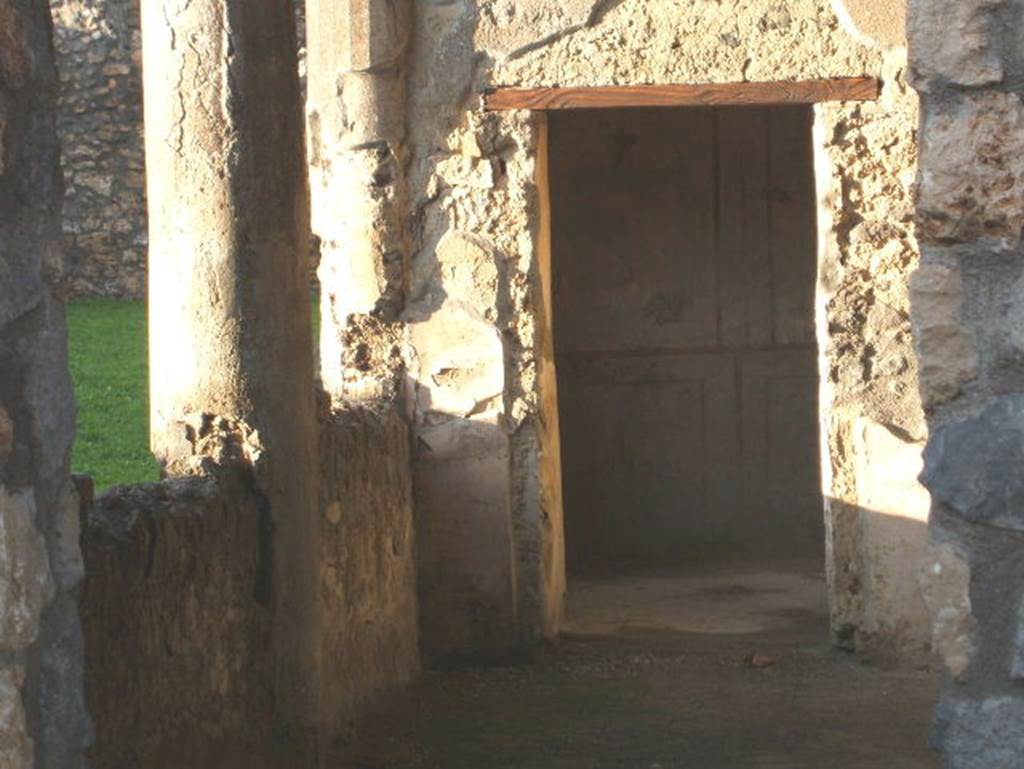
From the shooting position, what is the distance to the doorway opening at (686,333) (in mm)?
9453

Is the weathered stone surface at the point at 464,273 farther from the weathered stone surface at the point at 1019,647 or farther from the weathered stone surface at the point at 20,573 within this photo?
the weathered stone surface at the point at 1019,647

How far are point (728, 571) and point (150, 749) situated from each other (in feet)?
16.5

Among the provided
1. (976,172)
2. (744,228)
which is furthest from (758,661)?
(976,172)

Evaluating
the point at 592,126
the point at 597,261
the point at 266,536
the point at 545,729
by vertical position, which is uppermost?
the point at 592,126

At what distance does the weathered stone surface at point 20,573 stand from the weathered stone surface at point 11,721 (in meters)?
0.04

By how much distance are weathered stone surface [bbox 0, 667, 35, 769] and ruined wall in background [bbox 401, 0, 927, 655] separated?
180 inches

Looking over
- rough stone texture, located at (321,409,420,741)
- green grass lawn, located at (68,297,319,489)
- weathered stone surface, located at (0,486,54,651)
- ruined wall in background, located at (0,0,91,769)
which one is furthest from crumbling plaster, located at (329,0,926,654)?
weathered stone surface, located at (0,486,54,651)

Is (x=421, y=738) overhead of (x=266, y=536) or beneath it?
beneath

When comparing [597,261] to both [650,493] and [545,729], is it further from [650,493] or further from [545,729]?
[545,729]

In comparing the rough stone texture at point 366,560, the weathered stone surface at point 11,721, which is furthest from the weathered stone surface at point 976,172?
the rough stone texture at point 366,560

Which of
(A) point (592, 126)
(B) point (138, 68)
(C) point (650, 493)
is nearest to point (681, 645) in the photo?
(C) point (650, 493)

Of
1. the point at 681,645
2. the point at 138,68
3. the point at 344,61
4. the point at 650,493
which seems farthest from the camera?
the point at 138,68

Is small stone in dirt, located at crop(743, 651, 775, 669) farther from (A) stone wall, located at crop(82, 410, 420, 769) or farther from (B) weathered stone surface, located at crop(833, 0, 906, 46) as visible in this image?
(B) weathered stone surface, located at crop(833, 0, 906, 46)

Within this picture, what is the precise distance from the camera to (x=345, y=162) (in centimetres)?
693
